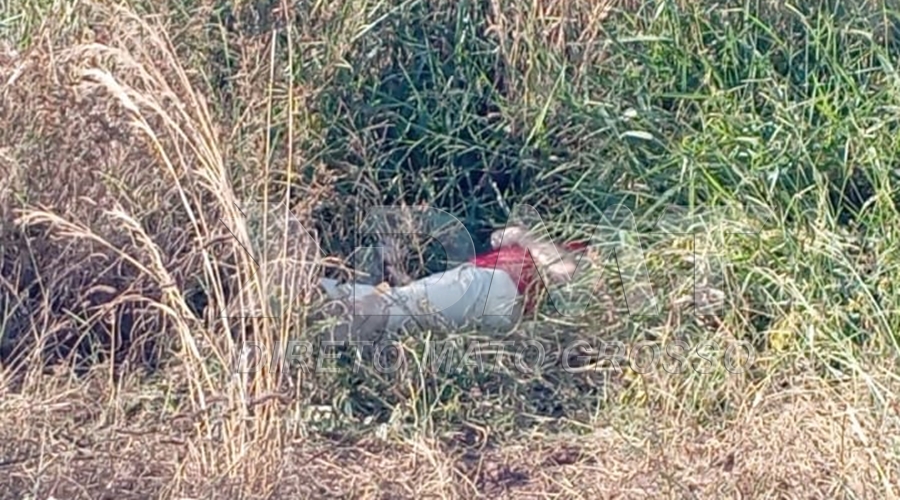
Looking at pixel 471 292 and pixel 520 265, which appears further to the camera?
pixel 520 265

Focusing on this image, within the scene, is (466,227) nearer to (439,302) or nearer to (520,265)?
(520,265)

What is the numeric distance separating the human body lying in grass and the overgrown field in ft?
0.24

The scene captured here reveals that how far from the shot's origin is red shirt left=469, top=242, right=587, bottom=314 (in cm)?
394

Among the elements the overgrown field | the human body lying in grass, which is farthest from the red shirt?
the overgrown field

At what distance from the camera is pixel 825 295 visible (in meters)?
3.37

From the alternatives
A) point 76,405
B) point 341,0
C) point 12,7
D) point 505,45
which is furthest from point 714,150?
point 12,7

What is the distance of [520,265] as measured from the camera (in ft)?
13.2

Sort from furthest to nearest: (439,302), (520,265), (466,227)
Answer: (466,227)
(520,265)
(439,302)

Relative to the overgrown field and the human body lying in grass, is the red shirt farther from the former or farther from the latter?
the overgrown field

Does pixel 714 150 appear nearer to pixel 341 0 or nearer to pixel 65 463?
pixel 341 0

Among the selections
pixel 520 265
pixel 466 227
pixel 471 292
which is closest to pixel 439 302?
pixel 471 292

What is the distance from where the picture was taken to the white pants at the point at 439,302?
3.69 m

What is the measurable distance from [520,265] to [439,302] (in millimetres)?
319

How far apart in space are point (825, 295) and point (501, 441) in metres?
0.86
